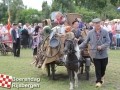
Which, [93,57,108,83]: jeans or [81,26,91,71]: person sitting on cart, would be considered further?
[81,26,91,71]: person sitting on cart

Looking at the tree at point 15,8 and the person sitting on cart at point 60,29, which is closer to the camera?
the person sitting on cart at point 60,29


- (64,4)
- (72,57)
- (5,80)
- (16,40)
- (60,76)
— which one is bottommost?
(60,76)

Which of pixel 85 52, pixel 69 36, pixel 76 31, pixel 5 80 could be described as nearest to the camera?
pixel 5 80

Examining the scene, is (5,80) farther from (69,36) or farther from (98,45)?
(98,45)

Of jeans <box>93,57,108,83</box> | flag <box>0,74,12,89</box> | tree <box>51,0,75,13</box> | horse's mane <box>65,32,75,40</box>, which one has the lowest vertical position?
jeans <box>93,57,108,83</box>

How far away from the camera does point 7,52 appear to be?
2348 cm

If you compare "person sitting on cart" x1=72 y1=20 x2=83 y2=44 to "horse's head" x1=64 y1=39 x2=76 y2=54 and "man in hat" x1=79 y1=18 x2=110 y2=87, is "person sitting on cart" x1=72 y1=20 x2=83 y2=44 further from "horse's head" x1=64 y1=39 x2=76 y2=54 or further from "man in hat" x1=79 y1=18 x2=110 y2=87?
"horse's head" x1=64 y1=39 x2=76 y2=54

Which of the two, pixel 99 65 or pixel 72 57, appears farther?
pixel 99 65

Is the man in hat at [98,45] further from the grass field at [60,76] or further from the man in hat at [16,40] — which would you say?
the man in hat at [16,40]

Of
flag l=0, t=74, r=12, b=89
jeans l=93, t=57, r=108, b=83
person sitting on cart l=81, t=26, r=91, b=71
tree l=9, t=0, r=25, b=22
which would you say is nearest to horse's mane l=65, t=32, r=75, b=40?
jeans l=93, t=57, r=108, b=83

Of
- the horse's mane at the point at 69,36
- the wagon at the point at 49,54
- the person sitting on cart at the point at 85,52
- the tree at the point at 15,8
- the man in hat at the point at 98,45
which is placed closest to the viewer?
the horse's mane at the point at 69,36

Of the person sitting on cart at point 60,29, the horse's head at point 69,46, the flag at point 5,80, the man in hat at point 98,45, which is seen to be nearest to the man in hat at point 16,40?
the person sitting on cart at point 60,29

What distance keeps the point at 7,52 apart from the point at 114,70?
10.2 metres

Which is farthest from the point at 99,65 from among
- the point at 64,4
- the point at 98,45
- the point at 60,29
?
the point at 64,4
